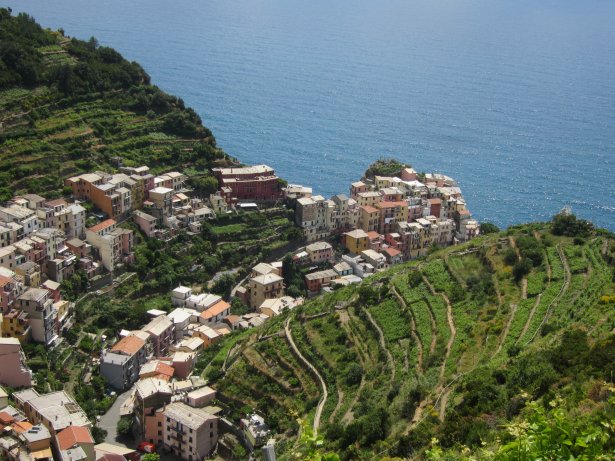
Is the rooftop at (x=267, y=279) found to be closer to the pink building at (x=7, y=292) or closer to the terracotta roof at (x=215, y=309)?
the terracotta roof at (x=215, y=309)

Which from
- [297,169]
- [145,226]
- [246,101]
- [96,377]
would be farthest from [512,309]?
[246,101]

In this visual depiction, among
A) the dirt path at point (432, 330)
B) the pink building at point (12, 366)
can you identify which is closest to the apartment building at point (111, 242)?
the pink building at point (12, 366)

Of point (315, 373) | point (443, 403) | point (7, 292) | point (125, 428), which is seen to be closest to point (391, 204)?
point (315, 373)

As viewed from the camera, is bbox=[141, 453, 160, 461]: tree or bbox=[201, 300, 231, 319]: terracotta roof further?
bbox=[201, 300, 231, 319]: terracotta roof

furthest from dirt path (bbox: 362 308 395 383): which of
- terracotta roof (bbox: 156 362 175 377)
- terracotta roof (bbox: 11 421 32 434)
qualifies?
terracotta roof (bbox: 11 421 32 434)

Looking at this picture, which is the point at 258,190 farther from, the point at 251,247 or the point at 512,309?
the point at 512,309

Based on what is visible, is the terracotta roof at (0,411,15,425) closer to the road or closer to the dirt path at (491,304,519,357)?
the road
